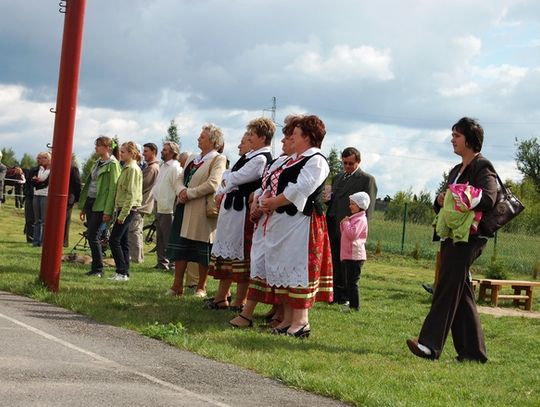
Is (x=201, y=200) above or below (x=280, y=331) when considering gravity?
above

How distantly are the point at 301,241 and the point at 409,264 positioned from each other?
18657 mm

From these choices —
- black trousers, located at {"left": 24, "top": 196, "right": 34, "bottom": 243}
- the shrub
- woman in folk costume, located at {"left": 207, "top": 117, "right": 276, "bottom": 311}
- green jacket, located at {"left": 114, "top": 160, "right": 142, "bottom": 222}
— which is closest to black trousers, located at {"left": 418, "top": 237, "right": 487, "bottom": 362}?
woman in folk costume, located at {"left": 207, "top": 117, "right": 276, "bottom": 311}

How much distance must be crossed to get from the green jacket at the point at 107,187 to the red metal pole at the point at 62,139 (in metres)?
2.17

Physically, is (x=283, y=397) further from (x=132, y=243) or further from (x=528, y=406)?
(x=132, y=243)

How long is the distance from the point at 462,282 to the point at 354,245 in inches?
141

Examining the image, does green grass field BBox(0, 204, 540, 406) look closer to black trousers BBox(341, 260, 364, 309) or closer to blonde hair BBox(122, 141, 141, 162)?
black trousers BBox(341, 260, 364, 309)

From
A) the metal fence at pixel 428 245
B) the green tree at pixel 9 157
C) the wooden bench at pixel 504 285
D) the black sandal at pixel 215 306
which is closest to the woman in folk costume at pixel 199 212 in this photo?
the black sandal at pixel 215 306

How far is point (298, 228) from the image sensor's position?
934 cm

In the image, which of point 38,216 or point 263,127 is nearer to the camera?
point 263,127

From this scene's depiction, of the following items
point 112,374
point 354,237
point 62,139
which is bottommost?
point 112,374

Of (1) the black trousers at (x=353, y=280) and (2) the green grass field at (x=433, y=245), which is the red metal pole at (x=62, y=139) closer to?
(1) the black trousers at (x=353, y=280)

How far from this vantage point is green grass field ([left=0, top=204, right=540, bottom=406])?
700cm

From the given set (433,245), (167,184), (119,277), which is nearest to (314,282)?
(119,277)

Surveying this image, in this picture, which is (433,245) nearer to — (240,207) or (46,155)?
(46,155)
